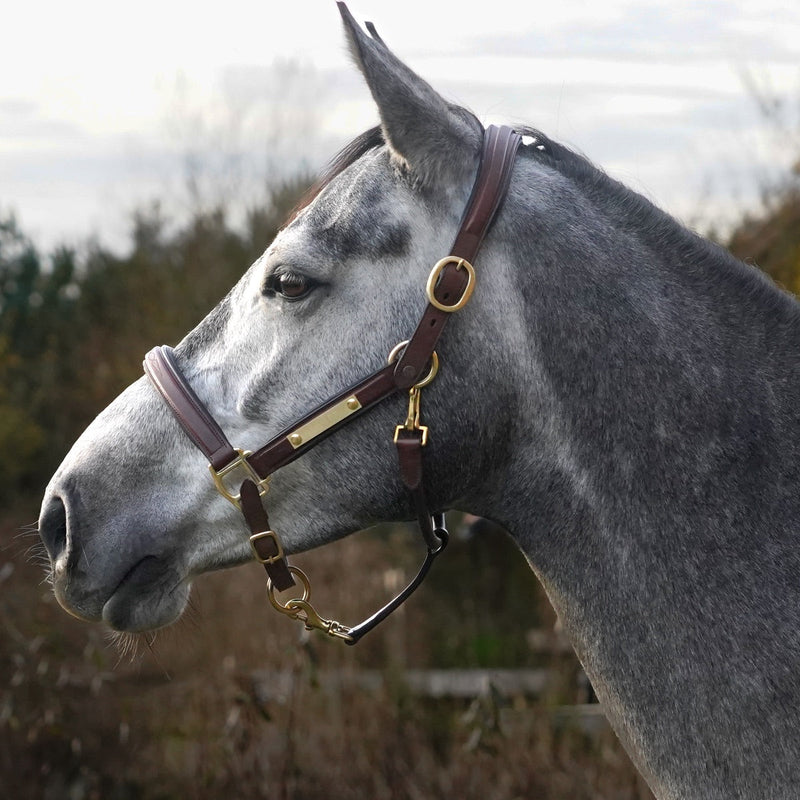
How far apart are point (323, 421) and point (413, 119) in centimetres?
67

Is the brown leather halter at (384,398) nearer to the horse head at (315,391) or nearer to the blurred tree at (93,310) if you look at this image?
the horse head at (315,391)

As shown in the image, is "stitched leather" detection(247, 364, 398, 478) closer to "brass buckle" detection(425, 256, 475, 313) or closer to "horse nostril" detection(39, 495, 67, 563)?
"brass buckle" detection(425, 256, 475, 313)

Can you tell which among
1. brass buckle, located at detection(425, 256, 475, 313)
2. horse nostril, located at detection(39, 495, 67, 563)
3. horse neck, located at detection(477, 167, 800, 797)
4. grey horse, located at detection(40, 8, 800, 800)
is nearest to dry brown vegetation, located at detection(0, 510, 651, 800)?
horse nostril, located at detection(39, 495, 67, 563)

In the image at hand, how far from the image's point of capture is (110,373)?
14.1 m

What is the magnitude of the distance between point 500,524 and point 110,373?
12.6 meters

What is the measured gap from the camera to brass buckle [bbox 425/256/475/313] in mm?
2096

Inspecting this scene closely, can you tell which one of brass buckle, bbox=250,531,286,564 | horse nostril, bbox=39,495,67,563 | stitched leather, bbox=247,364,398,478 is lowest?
brass buckle, bbox=250,531,286,564

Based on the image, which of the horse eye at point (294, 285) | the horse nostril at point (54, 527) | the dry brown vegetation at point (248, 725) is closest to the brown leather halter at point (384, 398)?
the horse eye at point (294, 285)

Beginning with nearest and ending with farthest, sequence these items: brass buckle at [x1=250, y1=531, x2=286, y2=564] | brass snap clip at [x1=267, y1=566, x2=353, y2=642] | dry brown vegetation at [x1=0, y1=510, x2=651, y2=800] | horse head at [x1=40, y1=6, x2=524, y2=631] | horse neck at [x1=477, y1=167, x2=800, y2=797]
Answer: horse neck at [x1=477, y1=167, x2=800, y2=797]
horse head at [x1=40, y1=6, x2=524, y2=631]
brass buckle at [x1=250, y1=531, x2=286, y2=564]
brass snap clip at [x1=267, y1=566, x2=353, y2=642]
dry brown vegetation at [x1=0, y1=510, x2=651, y2=800]

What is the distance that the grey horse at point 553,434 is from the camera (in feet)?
6.70

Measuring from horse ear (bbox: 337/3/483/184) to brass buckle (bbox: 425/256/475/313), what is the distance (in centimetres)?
20

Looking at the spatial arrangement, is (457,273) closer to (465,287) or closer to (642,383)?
(465,287)

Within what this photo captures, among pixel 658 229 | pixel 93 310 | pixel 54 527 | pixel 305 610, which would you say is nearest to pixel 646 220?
pixel 658 229

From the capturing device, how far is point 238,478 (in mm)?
2268
